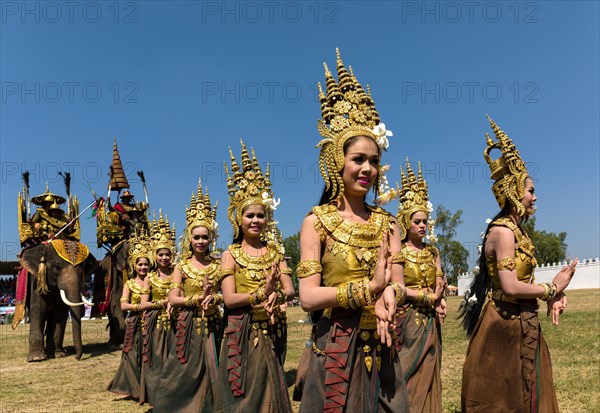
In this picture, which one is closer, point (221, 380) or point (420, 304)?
point (221, 380)

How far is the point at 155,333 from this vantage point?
841 centimetres

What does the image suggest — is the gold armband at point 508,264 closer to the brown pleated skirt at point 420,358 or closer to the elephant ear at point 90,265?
the brown pleated skirt at point 420,358

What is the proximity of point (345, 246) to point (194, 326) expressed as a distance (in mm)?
4138

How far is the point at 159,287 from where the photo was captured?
27.1ft

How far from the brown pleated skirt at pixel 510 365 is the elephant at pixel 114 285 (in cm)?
1115

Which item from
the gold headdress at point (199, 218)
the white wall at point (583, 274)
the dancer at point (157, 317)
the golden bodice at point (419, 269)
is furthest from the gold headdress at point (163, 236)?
the white wall at point (583, 274)

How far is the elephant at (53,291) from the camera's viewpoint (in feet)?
43.4

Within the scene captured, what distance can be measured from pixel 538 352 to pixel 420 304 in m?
1.45

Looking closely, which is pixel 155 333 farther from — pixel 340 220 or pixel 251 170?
pixel 340 220

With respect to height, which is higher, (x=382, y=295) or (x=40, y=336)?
(x=382, y=295)

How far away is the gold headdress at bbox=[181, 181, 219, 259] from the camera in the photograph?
22.8 ft

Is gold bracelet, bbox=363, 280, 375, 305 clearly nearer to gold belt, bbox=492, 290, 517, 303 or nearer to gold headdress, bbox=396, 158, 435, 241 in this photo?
gold belt, bbox=492, 290, 517, 303

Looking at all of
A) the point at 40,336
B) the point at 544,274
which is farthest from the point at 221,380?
the point at 544,274

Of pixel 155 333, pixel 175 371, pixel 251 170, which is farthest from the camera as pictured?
pixel 155 333
